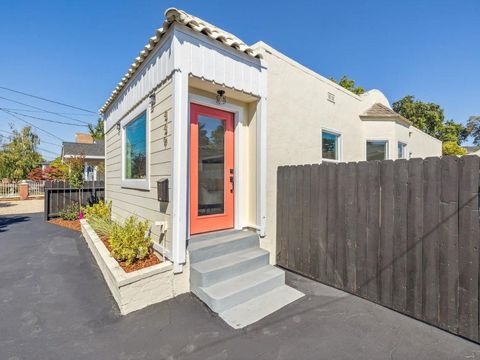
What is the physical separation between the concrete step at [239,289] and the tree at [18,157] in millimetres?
24653

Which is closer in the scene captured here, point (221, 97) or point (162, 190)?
point (162, 190)

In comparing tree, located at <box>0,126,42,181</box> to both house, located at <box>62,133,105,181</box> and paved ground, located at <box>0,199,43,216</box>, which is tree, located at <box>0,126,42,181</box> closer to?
house, located at <box>62,133,105,181</box>

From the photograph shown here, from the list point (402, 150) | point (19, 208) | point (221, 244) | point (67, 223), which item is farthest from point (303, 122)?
point (19, 208)

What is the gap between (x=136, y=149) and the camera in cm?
513

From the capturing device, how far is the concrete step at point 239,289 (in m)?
2.99

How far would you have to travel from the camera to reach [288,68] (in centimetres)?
502

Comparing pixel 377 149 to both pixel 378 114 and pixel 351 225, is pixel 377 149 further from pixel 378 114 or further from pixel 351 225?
pixel 351 225

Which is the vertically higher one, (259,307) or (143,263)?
(143,263)

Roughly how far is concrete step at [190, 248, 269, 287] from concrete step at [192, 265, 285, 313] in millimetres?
66

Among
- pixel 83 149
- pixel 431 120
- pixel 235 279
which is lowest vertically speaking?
pixel 235 279

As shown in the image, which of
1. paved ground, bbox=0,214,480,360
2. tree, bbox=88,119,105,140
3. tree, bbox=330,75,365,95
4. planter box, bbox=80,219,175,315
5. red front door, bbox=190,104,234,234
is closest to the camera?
paved ground, bbox=0,214,480,360

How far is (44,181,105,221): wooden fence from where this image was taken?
9.30 m

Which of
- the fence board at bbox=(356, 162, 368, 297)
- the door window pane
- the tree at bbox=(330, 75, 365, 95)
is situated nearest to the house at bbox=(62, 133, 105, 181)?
the door window pane

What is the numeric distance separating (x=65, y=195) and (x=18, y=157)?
15957 millimetres
